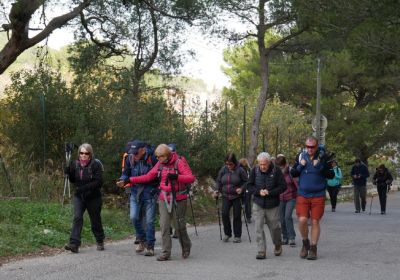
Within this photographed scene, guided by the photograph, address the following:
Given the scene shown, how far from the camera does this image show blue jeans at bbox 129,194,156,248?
10242 millimetres

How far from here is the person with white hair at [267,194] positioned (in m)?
10.3

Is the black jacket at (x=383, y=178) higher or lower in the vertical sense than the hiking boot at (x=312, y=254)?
higher

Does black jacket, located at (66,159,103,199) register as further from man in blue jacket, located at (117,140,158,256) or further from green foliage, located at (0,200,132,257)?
green foliage, located at (0,200,132,257)

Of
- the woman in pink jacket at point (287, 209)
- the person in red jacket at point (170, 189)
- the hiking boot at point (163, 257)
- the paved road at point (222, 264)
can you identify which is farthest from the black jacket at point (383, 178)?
the hiking boot at point (163, 257)

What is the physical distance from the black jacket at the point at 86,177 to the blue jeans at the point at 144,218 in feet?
2.13

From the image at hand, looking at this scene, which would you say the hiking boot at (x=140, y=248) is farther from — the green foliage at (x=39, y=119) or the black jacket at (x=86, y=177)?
the green foliage at (x=39, y=119)

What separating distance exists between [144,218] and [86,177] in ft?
3.72

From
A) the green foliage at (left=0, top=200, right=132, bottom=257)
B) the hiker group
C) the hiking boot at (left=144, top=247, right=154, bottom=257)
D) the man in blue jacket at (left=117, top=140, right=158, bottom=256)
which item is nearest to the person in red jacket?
the hiker group

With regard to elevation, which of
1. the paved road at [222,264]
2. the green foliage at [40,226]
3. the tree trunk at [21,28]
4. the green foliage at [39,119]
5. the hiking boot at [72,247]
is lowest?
the paved road at [222,264]

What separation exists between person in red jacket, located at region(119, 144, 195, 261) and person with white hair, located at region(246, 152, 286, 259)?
1.12 metres

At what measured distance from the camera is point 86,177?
416 inches

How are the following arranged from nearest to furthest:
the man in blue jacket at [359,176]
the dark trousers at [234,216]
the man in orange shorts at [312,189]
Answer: the man in orange shorts at [312,189], the dark trousers at [234,216], the man in blue jacket at [359,176]

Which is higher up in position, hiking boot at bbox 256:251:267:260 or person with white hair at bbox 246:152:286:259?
person with white hair at bbox 246:152:286:259

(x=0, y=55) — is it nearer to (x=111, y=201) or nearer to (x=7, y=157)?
(x=7, y=157)
